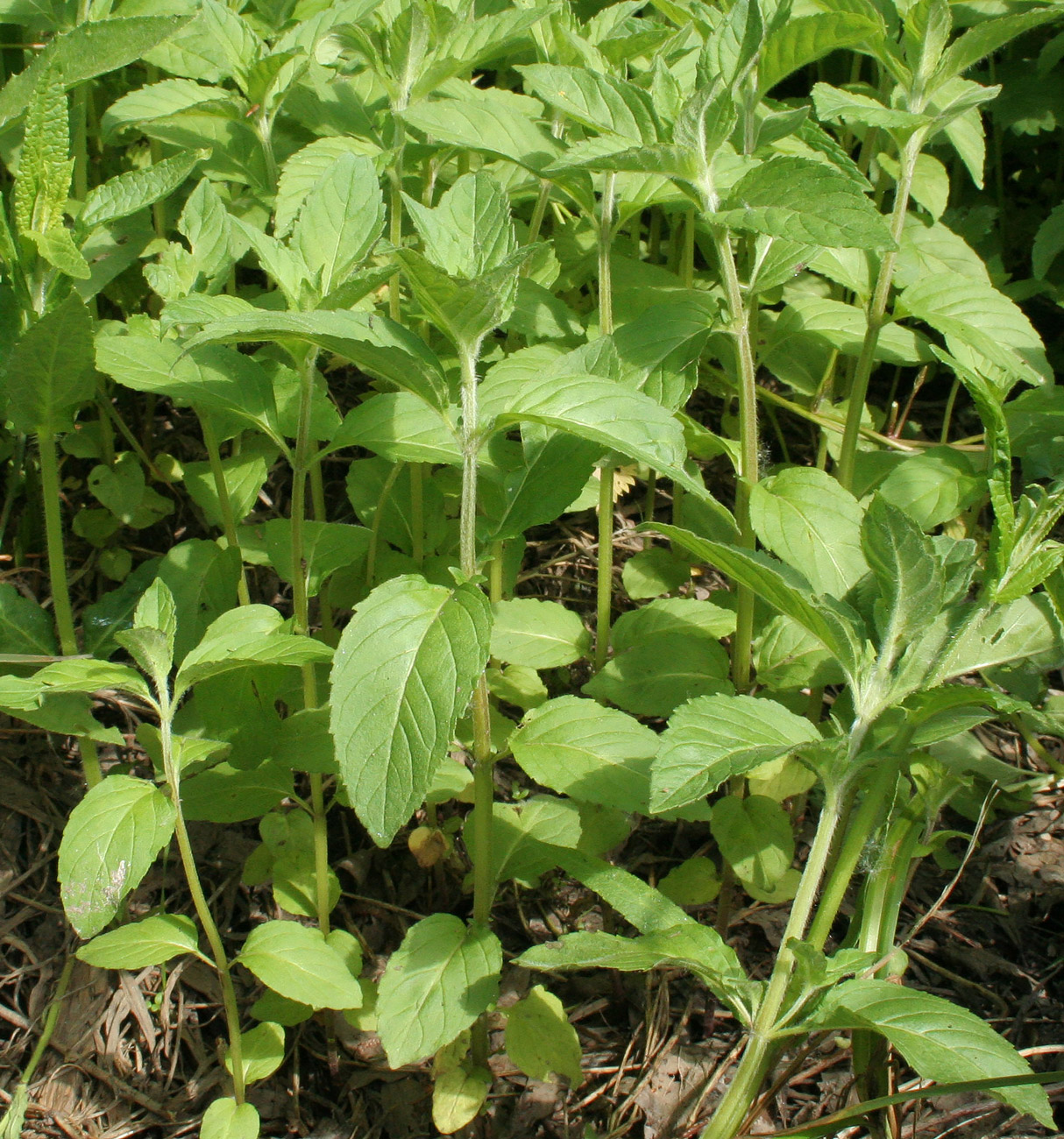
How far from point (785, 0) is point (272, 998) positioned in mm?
2086

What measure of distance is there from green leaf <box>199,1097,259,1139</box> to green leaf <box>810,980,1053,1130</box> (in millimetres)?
1011

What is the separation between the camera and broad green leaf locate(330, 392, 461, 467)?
65.2 inches

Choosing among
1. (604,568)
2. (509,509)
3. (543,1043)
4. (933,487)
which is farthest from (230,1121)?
(933,487)

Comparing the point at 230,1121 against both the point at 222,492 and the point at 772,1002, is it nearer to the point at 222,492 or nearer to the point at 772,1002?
the point at 772,1002

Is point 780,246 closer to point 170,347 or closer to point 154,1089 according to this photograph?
point 170,347

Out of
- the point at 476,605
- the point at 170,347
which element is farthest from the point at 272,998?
the point at 170,347

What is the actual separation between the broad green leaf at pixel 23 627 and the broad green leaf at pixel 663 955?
3.98 ft

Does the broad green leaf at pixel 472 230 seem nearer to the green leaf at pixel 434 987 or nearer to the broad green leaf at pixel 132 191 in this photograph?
the broad green leaf at pixel 132 191

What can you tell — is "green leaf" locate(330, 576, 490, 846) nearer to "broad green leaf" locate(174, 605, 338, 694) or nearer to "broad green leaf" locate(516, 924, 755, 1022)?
"broad green leaf" locate(174, 605, 338, 694)

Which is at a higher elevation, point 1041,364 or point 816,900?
point 1041,364

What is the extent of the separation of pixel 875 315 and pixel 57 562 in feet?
5.83

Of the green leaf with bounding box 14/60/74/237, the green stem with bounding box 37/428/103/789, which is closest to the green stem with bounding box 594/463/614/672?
the green stem with bounding box 37/428/103/789

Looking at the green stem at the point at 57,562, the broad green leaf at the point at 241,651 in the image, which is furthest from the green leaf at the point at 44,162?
the broad green leaf at the point at 241,651

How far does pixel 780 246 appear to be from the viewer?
197 cm
